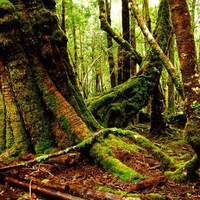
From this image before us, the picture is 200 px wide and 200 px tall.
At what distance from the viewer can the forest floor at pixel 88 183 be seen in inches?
132

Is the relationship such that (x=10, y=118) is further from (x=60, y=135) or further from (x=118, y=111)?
(x=118, y=111)

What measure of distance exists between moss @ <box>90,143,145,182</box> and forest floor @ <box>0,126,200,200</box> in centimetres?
11

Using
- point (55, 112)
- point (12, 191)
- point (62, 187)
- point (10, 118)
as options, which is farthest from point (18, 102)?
point (62, 187)

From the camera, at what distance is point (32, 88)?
17.5 ft

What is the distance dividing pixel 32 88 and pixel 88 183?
2.43 m

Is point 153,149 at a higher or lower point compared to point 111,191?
higher

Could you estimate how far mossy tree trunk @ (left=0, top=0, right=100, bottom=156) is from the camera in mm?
5168

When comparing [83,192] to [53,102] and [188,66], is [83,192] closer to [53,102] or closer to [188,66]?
[188,66]

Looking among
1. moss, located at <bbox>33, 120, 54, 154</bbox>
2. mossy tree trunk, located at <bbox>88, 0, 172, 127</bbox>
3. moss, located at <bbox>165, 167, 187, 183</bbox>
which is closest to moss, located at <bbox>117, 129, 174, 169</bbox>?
moss, located at <bbox>165, 167, 187, 183</bbox>

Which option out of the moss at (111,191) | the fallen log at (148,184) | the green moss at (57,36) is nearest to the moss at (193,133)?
the fallen log at (148,184)

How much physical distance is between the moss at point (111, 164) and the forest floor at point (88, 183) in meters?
0.11

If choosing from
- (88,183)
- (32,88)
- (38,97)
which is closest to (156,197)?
(88,183)

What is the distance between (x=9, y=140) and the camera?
217 inches

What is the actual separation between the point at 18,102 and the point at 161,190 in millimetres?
3334
